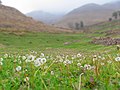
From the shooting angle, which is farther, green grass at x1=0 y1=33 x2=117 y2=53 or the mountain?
the mountain

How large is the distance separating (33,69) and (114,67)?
1.96m

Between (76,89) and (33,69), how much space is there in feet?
8.63

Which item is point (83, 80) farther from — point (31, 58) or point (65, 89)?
point (31, 58)

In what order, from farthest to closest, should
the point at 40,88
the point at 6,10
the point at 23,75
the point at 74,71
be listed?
the point at 6,10 < the point at 74,71 < the point at 23,75 < the point at 40,88

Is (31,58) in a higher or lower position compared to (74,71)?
higher

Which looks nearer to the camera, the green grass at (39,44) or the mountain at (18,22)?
the green grass at (39,44)

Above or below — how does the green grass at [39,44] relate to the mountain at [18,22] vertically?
below

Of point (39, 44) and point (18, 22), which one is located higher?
point (18, 22)

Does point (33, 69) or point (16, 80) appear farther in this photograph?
point (33, 69)

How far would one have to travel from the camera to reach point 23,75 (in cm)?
617

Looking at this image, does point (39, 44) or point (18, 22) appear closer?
point (39, 44)

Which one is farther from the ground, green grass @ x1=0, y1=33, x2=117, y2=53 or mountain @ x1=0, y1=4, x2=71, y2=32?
mountain @ x1=0, y1=4, x2=71, y2=32

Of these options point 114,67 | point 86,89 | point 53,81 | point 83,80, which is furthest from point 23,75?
point 114,67

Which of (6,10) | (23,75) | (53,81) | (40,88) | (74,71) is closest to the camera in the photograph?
(40,88)
